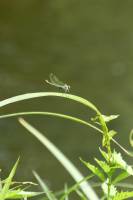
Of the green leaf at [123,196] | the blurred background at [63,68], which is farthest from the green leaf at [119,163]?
the blurred background at [63,68]

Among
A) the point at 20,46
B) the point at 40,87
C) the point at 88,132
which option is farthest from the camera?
the point at 20,46

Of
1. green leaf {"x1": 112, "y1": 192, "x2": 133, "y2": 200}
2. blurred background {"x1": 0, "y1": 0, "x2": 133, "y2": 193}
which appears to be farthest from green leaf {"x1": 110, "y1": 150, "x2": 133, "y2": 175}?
blurred background {"x1": 0, "y1": 0, "x2": 133, "y2": 193}

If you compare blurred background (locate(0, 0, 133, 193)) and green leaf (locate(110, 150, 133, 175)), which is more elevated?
blurred background (locate(0, 0, 133, 193))

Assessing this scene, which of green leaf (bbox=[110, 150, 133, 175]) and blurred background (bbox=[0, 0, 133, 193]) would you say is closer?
green leaf (bbox=[110, 150, 133, 175])

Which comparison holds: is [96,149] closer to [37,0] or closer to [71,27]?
[71,27]

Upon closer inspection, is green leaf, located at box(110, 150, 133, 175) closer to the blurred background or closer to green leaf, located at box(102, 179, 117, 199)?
green leaf, located at box(102, 179, 117, 199)

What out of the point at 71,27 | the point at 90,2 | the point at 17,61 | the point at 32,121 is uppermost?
the point at 90,2

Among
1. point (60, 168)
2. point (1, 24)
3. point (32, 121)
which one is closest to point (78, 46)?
point (1, 24)

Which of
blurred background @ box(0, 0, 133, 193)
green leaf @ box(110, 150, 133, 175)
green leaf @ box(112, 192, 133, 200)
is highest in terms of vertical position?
blurred background @ box(0, 0, 133, 193)
